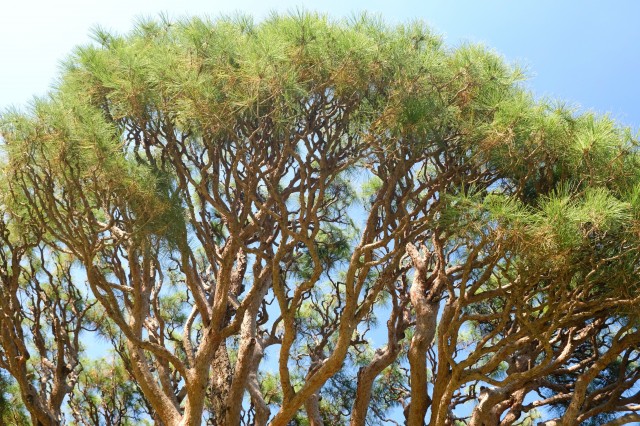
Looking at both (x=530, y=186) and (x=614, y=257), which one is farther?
(x=530, y=186)

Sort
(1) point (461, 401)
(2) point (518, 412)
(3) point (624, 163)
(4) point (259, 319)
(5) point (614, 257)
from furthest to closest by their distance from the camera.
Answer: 1. (4) point (259, 319)
2. (1) point (461, 401)
3. (2) point (518, 412)
4. (3) point (624, 163)
5. (5) point (614, 257)

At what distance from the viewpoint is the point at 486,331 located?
20.1 ft

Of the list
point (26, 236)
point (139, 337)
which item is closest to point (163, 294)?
point (26, 236)

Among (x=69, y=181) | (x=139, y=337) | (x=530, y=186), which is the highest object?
(x=530, y=186)

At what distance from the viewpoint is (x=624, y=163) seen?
400cm

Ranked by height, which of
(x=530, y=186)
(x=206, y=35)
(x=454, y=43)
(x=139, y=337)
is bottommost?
(x=139, y=337)

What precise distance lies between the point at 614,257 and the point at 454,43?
168cm

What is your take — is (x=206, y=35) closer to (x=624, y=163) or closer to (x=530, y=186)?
(x=530, y=186)

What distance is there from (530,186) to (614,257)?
0.87 m

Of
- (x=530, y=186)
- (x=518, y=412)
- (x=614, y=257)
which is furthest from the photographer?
(x=518, y=412)

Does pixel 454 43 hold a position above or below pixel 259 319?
above

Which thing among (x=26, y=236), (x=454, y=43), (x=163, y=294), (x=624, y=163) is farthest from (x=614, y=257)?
(x=163, y=294)

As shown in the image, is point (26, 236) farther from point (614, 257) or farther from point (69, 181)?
point (614, 257)

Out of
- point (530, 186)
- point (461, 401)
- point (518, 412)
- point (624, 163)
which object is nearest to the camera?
point (624, 163)
